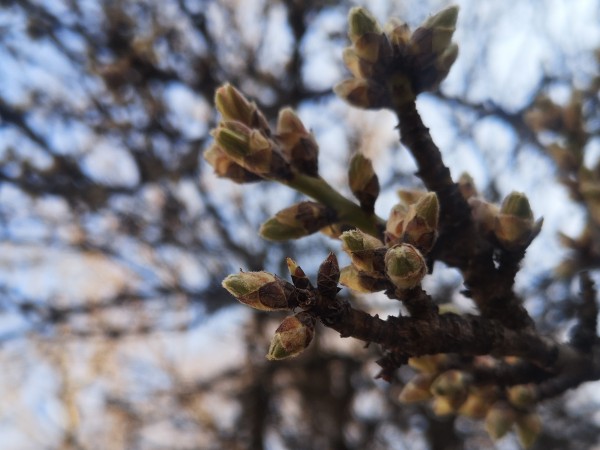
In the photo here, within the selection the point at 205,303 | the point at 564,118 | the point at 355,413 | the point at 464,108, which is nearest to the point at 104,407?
the point at 355,413

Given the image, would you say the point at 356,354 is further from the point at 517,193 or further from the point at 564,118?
the point at 517,193

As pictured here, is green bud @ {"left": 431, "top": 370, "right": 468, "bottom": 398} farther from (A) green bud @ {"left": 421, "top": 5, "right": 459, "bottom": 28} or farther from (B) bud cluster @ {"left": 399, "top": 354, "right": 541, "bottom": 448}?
(A) green bud @ {"left": 421, "top": 5, "right": 459, "bottom": 28}

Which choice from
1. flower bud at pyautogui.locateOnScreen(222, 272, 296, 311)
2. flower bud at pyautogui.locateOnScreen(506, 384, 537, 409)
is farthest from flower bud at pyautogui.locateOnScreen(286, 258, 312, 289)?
flower bud at pyautogui.locateOnScreen(506, 384, 537, 409)

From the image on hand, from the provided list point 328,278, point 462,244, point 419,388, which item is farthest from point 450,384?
point 328,278

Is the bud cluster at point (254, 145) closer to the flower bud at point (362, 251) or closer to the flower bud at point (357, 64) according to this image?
the flower bud at point (357, 64)

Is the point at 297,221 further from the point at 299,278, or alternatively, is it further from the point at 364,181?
the point at 299,278
